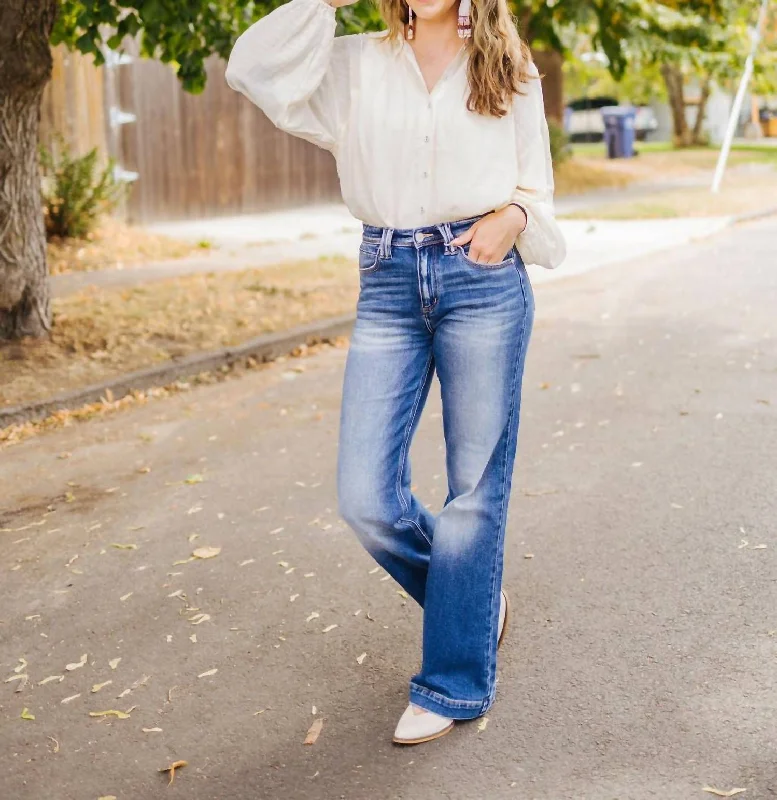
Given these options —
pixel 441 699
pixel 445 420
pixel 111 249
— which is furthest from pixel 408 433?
pixel 111 249

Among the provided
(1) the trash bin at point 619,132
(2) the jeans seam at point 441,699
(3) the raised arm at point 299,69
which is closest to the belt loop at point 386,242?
(3) the raised arm at point 299,69

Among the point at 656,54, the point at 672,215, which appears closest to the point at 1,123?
the point at 672,215

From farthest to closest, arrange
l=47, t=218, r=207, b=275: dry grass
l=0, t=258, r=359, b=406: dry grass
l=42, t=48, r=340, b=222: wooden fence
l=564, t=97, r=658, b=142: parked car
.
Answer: l=564, t=97, r=658, b=142: parked car, l=42, t=48, r=340, b=222: wooden fence, l=47, t=218, r=207, b=275: dry grass, l=0, t=258, r=359, b=406: dry grass

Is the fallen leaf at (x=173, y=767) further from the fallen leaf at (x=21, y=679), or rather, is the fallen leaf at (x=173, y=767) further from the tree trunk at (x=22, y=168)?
the tree trunk at (x=22, y=168)

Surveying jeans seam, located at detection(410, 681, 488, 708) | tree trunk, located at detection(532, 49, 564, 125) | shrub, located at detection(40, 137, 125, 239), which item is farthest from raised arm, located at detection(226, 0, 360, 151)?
tree trunk, located at detection(532, 49, 564, 125)

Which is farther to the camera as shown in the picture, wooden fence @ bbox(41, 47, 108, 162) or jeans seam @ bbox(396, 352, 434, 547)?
wooden fence @ bbox(41, 47, 108, 162)

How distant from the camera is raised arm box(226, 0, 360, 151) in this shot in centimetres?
309

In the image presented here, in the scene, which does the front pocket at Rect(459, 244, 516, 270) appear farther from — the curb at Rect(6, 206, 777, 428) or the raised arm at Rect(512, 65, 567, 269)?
the curb at Rect(6, 206, 777, 428)

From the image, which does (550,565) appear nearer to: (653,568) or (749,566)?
(653,568)

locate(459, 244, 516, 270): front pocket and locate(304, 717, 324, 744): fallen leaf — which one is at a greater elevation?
locate(459, 244, 516, 270): front pocket

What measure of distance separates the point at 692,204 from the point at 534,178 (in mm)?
16310

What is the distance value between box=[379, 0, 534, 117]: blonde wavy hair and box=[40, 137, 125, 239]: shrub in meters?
10.6

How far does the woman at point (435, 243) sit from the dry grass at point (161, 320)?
449cm

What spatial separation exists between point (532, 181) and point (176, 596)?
214cm
